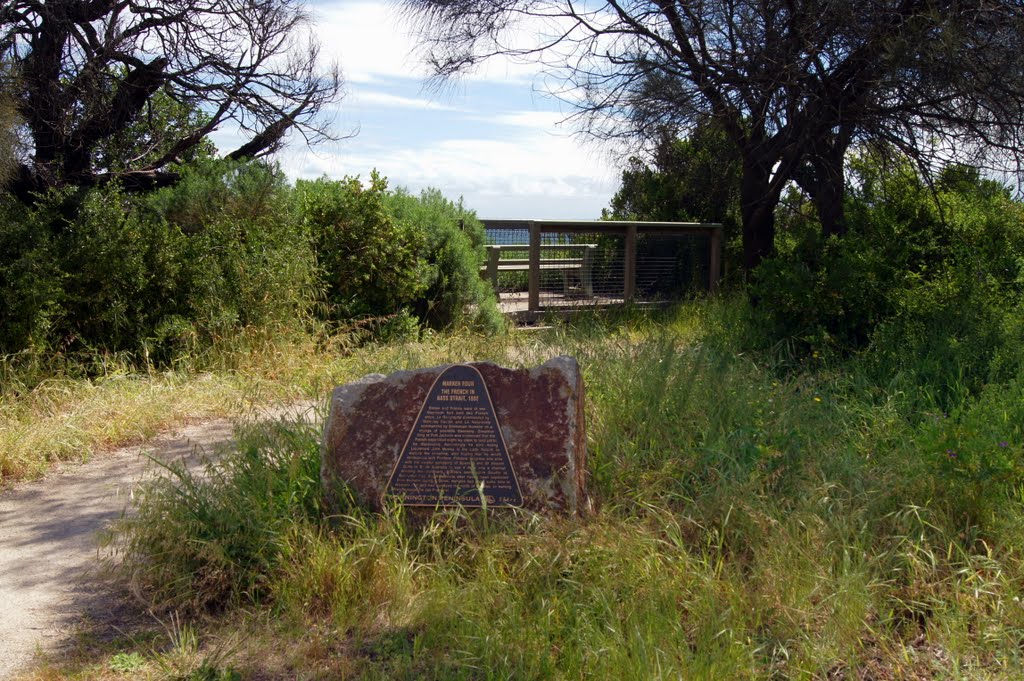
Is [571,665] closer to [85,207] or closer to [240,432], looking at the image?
[240,432]

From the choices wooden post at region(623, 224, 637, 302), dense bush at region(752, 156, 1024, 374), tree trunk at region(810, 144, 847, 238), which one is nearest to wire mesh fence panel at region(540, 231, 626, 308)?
wooden post at region(623, 224, 637, 302)

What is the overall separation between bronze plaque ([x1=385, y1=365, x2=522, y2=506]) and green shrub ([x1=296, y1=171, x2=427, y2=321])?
5602 mm

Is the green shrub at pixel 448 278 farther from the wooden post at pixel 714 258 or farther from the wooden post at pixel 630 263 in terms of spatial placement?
the wooden post at pixel 714 258

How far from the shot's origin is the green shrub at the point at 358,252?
10.5 metres

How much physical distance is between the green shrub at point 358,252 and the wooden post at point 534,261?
1.98 m

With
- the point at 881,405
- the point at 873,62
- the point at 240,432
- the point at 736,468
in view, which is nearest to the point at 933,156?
the point at 873,62

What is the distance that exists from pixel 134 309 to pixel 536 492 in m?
5.23

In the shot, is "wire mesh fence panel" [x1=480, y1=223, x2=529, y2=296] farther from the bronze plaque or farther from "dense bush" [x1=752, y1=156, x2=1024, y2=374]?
the bronze plaque

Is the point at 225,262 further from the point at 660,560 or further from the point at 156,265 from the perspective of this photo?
the point at 660,560

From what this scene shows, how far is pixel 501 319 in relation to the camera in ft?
38.7

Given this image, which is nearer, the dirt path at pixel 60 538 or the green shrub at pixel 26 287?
the dirt path at pixel 60 538

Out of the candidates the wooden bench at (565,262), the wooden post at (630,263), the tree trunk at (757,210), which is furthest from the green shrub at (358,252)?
the tree trunk at (757,210)

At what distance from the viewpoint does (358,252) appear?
10.5m

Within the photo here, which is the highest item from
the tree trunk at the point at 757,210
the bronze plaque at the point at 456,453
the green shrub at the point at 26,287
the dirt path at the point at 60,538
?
the tree trunk at the point at 757,210
